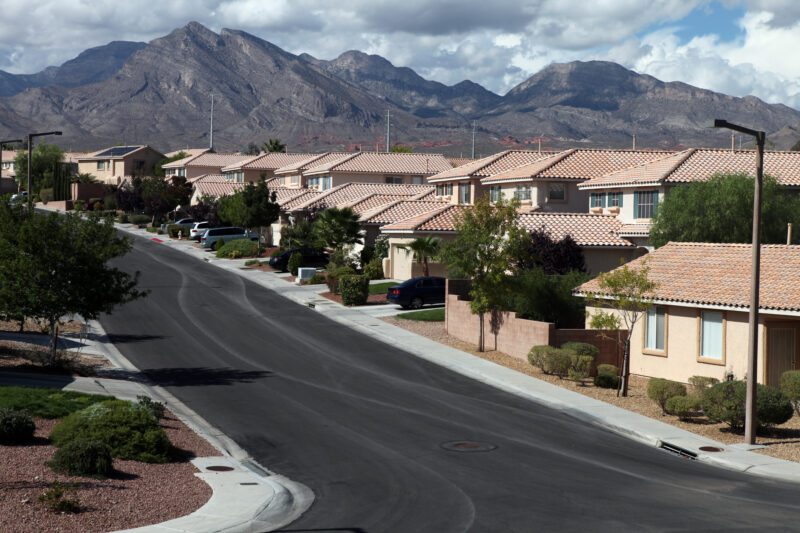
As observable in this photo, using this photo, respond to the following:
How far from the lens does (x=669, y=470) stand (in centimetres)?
1961

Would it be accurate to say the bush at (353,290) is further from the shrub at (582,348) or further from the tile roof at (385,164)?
the tile roof at (385,164)

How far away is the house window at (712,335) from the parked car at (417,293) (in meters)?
21.8

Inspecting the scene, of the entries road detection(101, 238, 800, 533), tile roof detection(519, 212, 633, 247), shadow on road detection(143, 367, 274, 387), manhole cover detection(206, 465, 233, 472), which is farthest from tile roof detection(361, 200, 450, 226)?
manhole cover detection(206, 465, 233, 472)

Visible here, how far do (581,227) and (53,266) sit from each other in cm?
3105

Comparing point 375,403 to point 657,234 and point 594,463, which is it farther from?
point 657,234

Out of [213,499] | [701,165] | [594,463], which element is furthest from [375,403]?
[701,165]

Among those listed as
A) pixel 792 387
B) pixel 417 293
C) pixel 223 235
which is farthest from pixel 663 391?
pixel 223 235

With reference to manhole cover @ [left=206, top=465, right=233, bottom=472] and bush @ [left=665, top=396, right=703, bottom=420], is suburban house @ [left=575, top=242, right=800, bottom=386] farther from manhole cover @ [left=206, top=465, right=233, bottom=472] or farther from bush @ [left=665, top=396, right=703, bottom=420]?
manhole cover @ [left=206, top=465, right=233, bottom=472]

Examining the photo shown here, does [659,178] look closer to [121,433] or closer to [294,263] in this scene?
[294,263]

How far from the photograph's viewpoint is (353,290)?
50.5 metres

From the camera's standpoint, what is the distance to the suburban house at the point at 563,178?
2416 inches

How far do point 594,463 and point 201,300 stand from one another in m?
35.4

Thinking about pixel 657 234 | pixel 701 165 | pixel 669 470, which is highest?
pixel 701 165

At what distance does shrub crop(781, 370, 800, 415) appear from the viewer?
2484 cm
